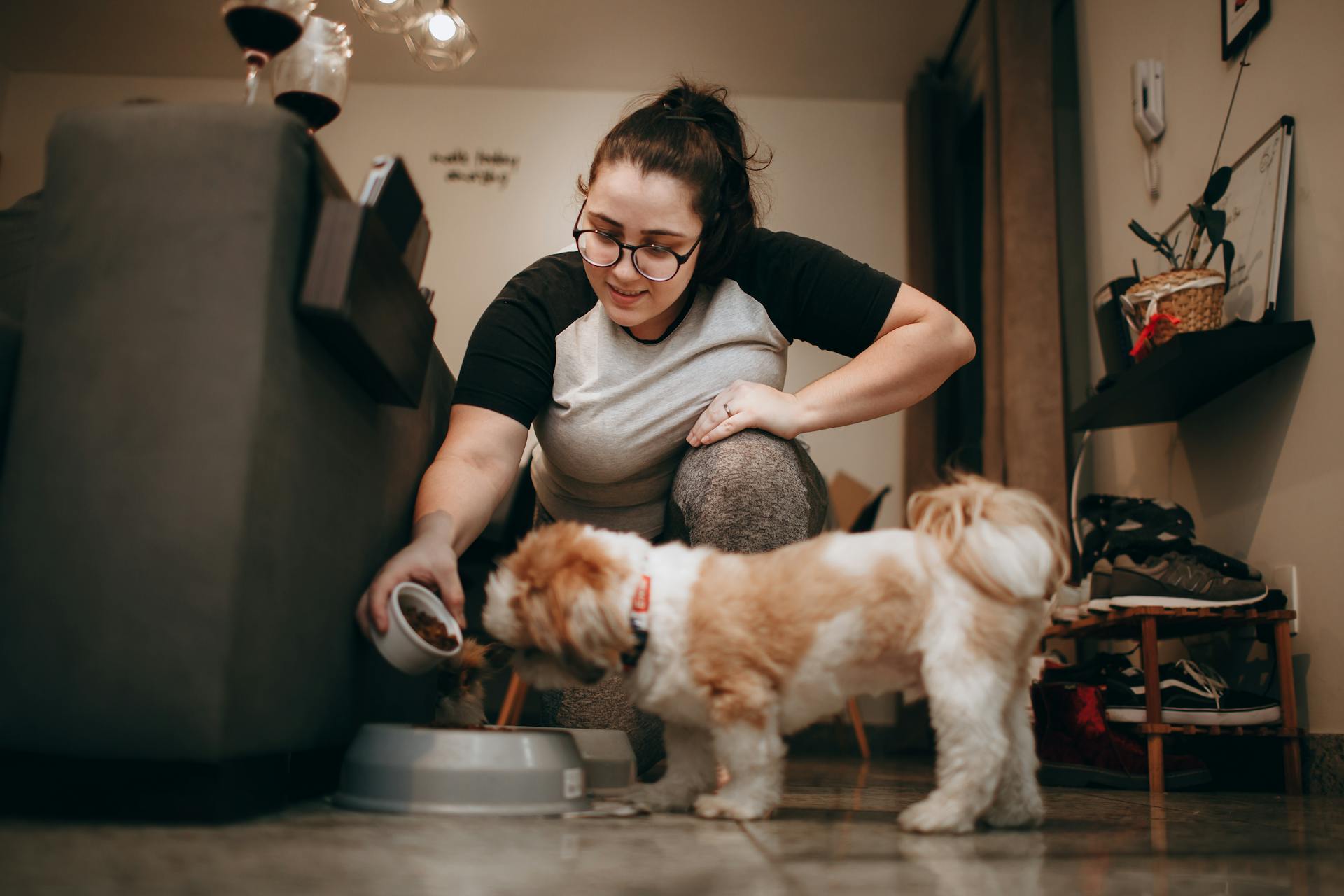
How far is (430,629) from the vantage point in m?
1.21

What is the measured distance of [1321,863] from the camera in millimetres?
984

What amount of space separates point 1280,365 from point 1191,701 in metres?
0.75

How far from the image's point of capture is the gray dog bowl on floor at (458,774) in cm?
108

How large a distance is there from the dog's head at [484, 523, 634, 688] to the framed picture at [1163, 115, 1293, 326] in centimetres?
169

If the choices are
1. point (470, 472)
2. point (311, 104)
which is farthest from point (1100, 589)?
point (311, 104)

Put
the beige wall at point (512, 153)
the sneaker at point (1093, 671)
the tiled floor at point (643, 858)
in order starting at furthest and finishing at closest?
the beige wall at point (512, 153)
the sneaker at point (1093, 671)
the tiled floor at point (643, 858)

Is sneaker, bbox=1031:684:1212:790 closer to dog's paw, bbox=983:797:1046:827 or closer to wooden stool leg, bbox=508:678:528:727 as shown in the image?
dog's paw, bbox=983:797:1046:827

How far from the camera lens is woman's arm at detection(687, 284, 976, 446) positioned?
1556mm

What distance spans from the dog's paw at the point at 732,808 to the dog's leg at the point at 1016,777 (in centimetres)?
28

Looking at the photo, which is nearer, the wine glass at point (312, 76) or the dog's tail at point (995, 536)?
the dog's tail at point (995, 536)

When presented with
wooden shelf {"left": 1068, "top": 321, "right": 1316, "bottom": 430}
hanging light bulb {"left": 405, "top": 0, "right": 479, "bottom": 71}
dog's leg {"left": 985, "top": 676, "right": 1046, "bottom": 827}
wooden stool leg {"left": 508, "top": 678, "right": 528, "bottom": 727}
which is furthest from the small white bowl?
hanging light bulb {"left": 405, "top": 0, "right": 479, "bottom": 71}

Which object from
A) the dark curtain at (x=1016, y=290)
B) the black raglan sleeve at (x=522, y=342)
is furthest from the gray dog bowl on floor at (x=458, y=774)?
the dark curtain at (x=1016, y=290)

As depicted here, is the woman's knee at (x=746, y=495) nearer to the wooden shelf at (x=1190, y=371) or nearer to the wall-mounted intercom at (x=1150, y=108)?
the wooden shelf at (x=1190, y=371)

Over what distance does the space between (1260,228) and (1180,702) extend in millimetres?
1053
